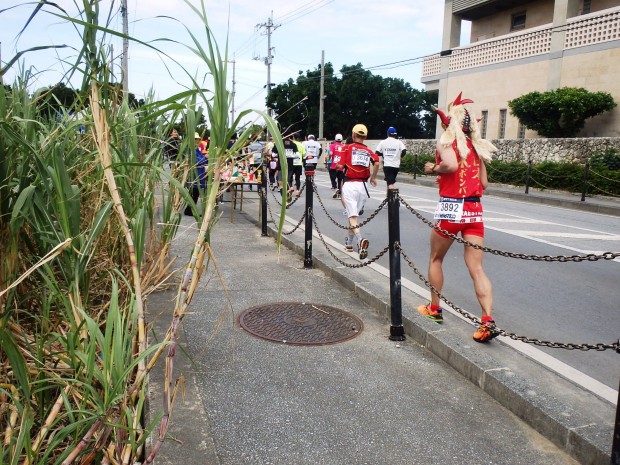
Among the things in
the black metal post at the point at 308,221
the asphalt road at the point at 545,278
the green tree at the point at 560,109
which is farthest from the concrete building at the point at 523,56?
the black metal post at the point at 308,221

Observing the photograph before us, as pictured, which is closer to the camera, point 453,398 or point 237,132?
point 237,132

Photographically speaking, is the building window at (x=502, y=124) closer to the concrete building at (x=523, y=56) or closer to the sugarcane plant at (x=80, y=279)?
the concrete building at (x=523, y=56)

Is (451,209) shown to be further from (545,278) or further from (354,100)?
(354,100)

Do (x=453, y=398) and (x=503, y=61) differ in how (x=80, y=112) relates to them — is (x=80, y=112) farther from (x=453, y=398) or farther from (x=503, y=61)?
(x=503, y=61)

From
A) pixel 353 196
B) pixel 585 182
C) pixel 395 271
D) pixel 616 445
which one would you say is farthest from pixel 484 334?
pixel 585 182

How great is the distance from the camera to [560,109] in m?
21.1

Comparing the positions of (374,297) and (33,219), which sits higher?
(33,219)

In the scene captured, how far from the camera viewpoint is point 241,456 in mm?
2838

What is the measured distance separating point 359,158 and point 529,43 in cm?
2029

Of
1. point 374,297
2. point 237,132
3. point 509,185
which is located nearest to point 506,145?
point 509,185

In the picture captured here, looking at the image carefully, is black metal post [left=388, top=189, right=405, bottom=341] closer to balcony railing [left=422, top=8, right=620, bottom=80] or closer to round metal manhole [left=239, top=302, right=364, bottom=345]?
round metal manhole [left=239, top=302, right=364, bottom=345]

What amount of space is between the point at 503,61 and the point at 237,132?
2673 centimetres

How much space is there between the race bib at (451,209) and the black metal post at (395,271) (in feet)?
1.17

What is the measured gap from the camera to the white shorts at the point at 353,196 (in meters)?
7.86
